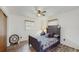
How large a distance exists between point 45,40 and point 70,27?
51 centimetres

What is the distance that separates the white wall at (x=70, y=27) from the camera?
1.64 meters

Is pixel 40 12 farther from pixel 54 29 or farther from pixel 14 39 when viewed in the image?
pixel 14 39

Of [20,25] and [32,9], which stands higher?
[32,9]

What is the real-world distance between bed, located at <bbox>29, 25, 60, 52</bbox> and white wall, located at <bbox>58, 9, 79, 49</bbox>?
0.41 feet

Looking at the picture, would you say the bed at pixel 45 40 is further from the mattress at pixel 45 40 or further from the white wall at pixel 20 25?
the white wall at pixel 20 25

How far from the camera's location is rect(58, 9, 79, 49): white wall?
164 centimetres

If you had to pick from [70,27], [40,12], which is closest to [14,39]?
[40,12]

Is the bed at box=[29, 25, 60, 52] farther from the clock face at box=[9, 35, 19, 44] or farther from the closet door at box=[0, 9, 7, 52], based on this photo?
the closet door at box=[0, 9, 7, 52]

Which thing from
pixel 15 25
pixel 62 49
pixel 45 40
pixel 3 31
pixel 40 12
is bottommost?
pixel 62 49

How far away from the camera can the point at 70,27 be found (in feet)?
5.47
